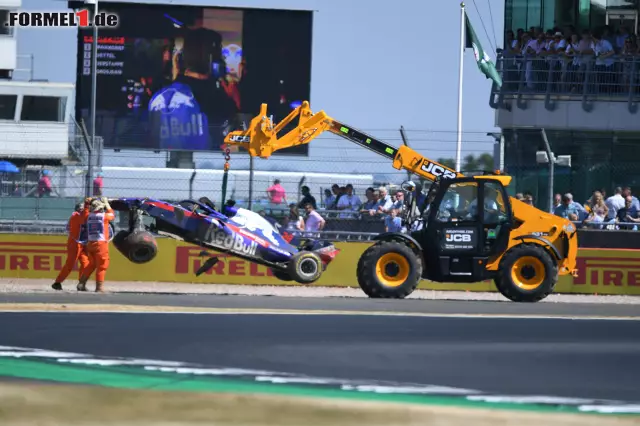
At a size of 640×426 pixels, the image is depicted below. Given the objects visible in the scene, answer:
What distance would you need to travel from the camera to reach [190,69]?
42.0m

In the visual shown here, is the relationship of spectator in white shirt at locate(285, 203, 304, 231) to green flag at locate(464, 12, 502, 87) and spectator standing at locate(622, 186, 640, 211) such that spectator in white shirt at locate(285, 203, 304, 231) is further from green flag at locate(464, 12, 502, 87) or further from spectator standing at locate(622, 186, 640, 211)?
green flag at locate(464, 12, 502, 87)

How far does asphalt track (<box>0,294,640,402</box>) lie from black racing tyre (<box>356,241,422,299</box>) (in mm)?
1812

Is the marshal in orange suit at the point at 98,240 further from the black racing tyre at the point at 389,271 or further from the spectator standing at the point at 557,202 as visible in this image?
the spectator standing at the point at 557,202

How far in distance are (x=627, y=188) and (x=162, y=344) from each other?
48.4ft

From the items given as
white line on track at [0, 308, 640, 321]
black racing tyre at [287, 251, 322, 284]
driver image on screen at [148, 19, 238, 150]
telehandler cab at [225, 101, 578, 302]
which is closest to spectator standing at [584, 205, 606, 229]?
telehandler cab at [225, 101, 578, 302]

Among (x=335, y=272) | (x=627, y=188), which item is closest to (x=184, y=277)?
(x=335, y=272)

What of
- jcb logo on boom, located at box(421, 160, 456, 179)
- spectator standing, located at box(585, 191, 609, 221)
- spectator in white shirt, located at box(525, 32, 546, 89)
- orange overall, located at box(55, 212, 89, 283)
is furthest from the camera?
spectator in white shirt, located at box(525, 32, 546, 89)

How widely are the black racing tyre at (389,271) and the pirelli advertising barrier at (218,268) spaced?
3672mm

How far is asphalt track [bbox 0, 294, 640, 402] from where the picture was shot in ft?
36.0

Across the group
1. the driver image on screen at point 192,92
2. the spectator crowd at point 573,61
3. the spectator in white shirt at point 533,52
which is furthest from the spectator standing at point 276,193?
the driver image on screen at point 192,92

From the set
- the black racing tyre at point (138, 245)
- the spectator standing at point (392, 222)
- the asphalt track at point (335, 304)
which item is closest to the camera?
the asphalt track at point (335, 304)

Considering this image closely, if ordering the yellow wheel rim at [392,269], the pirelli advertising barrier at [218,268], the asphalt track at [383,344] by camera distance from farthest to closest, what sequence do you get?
1. the pirelli advertising barrier at [218,268]
2. the yellow wheel rim at [392,269]
3. the asphalt track at [383,344]

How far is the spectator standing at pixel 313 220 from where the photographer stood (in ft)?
80.7

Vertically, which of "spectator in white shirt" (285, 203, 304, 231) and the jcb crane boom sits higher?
the jcb crane boom
